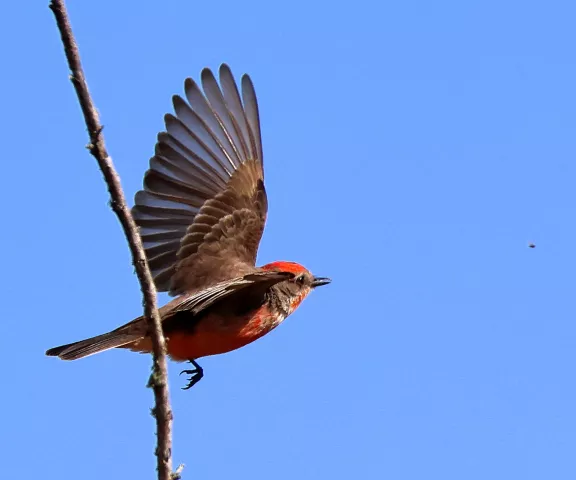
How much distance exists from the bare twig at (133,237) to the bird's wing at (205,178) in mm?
3528

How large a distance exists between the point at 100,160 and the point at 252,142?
4474 millimetres

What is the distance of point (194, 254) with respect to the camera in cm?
715

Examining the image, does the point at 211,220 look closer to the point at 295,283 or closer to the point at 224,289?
the point at 295,283

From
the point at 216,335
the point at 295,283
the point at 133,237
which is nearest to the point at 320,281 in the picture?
the point at 295,283

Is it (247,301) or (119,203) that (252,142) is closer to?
(247,301)

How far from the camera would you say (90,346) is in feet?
18.7

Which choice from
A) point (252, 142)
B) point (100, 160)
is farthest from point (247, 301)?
point (100, 160)

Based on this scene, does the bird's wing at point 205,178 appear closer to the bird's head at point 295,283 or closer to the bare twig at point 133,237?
the bird's head at point 295,283

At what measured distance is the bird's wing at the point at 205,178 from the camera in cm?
733

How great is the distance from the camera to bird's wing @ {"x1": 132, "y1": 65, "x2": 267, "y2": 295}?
7.33m

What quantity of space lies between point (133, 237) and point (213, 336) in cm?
302

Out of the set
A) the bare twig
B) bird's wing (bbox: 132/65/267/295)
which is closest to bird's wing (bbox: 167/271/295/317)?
bird's wing (bbox: 132/65/267/295)

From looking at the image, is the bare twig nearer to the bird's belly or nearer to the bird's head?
the bird's belly

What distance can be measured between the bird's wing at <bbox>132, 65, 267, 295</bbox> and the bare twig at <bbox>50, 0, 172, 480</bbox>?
3.53m
